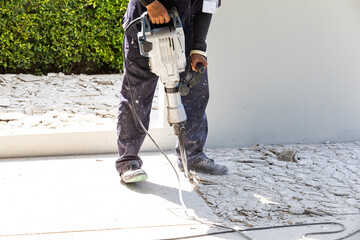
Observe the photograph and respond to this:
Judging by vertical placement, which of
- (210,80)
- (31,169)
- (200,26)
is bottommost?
(31,169)

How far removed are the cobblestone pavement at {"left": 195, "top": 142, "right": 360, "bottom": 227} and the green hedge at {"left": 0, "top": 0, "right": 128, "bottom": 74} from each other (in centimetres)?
276

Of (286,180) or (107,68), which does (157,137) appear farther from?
(107,68)

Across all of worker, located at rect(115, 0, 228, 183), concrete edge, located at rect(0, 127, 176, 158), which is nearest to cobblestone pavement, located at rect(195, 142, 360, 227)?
worker, located at rect(115, 0, 228, 183)

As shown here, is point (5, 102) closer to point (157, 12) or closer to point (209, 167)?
point (209, 167)

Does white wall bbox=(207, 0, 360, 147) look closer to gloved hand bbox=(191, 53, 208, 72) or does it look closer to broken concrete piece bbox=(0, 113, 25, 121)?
gloved hand bbox=(191, 53, 208, 72)

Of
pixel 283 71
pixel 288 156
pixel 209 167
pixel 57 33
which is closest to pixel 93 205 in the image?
pixel 209 167

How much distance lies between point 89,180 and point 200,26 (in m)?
1.24

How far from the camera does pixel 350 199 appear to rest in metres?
3.22

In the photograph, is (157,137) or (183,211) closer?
(183,211)

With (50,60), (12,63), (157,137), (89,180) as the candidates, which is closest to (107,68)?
(50,60)

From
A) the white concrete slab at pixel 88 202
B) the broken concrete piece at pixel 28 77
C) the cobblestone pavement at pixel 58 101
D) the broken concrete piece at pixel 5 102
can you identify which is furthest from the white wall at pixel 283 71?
the broken concrete piece at pixel 28 77

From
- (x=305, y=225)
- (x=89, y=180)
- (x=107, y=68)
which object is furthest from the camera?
(x=107, y=68)

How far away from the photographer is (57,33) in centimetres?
618

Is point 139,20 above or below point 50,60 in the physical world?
above
